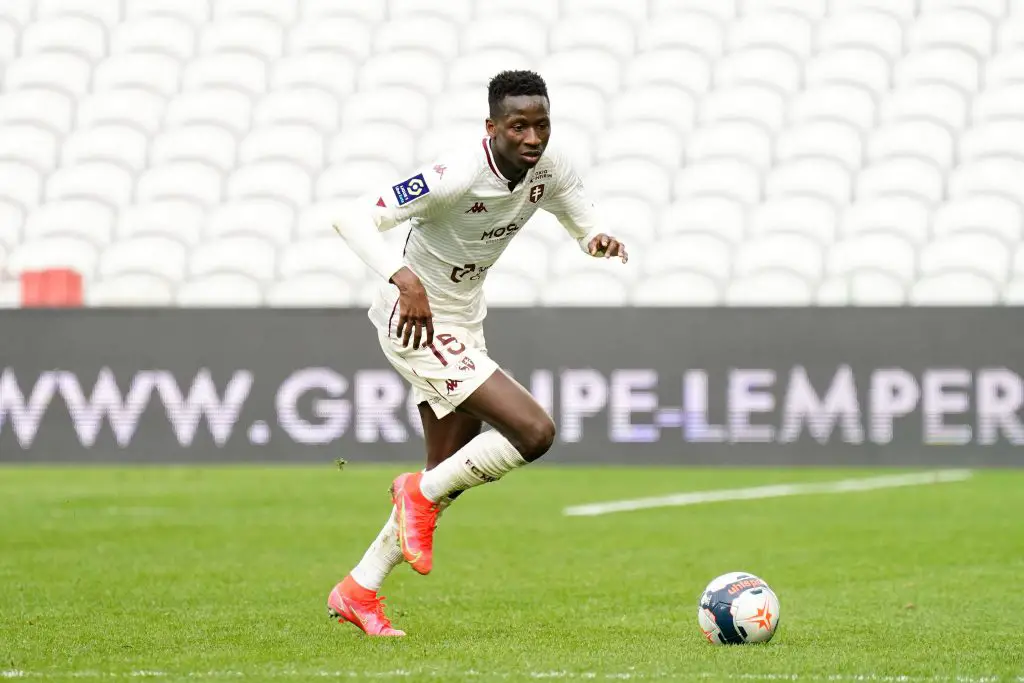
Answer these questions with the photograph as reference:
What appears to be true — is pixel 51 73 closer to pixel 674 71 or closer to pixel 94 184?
pixel 94 184

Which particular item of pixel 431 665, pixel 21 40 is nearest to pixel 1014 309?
pixel 431 665

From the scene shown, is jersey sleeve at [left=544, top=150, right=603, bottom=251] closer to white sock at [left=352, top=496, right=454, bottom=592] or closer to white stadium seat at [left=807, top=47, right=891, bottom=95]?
white sock at [left=352, top=496, right=454, bottom=592]

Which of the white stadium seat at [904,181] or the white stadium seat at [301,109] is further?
the white stadium seat at [301,109]

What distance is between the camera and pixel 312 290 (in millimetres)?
16484

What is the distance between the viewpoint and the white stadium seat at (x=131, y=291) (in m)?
16.4

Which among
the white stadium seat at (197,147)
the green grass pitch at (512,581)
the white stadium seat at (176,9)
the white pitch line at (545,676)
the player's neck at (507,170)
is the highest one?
the white stadium seat at (176,9)

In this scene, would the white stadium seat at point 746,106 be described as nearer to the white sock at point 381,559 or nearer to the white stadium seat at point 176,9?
the white stadium seat at point 176,9

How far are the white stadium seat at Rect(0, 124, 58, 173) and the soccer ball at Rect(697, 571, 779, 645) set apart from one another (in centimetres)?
1557

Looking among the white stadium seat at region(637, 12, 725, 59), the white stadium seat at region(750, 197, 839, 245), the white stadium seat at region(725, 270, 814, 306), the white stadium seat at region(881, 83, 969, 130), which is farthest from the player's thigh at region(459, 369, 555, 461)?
the white stadium seat at region(637, 12, 725, 59)

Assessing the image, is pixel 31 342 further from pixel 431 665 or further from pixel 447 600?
pixel 431 665

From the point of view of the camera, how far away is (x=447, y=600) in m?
6.84

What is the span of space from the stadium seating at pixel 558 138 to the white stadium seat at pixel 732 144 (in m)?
0.03

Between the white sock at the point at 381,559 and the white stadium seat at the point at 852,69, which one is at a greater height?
the white stadium seat at the point at 852,69

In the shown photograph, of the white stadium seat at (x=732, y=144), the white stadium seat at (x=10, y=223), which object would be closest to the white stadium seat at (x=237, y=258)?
the white stadium seat at (x=10, y=223)
